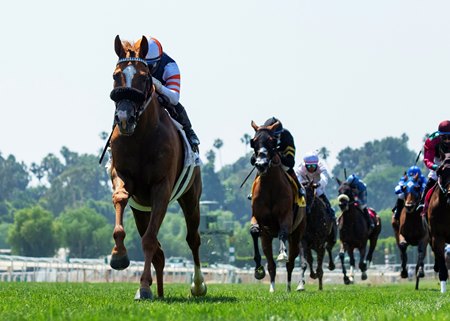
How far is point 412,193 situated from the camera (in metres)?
25.0

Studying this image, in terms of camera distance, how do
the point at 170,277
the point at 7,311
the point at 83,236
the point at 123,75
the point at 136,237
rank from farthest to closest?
the point at 136,237 < the point at 83,236 < the point at 170,277 < the point at 123,75 < the point at 7,311

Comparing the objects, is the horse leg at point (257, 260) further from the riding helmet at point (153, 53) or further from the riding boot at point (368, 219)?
the riding boot at point (368, 219)

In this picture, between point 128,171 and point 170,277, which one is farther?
point 170,277

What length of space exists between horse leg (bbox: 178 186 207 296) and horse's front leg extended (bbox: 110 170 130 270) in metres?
1.71

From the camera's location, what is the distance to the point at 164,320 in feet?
30.2

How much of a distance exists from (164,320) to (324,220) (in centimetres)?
1540

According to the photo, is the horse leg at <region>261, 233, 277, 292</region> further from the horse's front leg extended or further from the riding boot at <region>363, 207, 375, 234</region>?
the riding boot at <region>363, 207, 375, 234</region>

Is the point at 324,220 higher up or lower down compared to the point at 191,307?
higher up

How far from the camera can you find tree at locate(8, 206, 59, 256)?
134 metres

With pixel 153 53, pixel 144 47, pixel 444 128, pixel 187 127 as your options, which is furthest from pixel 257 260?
pixel 144 47

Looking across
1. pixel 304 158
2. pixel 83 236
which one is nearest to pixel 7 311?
pixel 304 158

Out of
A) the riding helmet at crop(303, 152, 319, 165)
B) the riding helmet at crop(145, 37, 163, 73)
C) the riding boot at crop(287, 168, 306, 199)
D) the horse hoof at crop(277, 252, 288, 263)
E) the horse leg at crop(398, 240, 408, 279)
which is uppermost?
the riding helmet at crop(303, 152, 319, 165)

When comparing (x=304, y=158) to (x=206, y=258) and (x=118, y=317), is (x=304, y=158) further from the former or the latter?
(x=206, y=258)

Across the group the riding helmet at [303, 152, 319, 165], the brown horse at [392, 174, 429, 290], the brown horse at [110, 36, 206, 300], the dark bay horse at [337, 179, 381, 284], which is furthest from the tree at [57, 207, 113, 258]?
the brown horse at [110, 36, 206, 300]
